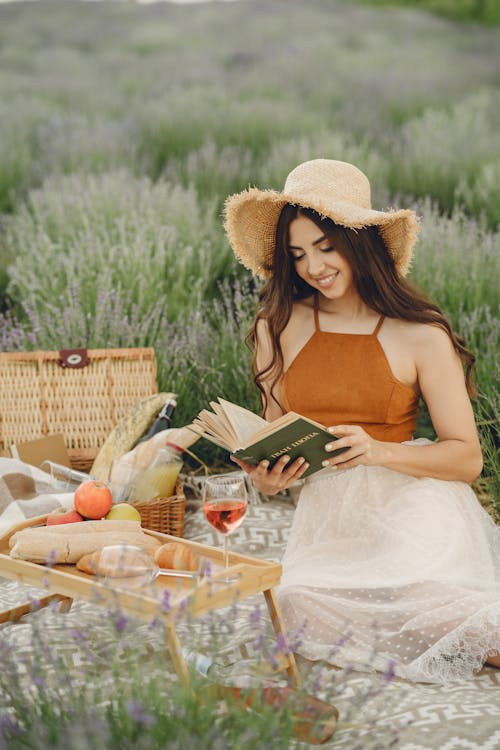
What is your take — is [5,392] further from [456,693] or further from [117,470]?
[456,693]

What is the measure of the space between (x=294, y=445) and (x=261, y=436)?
13cm

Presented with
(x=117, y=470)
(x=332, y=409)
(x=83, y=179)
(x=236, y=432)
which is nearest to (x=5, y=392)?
(x=117, y=470)

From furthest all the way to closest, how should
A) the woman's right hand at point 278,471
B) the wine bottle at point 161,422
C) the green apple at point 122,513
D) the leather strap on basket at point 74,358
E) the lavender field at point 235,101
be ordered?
the lavender field at point 235,101, the leather strap on basket at point 74,358, the wine bottle at point 161,422, the green apple at point 122,513, the woman's right hand at point 278,471

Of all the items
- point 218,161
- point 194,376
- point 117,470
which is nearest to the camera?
point 117,470

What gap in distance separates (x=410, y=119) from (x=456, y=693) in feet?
17.0

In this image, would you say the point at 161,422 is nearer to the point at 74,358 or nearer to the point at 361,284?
the point at 74,358

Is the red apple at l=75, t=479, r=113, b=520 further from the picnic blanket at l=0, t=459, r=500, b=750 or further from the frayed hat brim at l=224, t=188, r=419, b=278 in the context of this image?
the frayed hat brim at l=224, t=188, r=419, b=278

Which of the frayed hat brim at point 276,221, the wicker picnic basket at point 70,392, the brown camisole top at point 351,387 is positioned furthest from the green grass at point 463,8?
the brown camisole top at point 351,387

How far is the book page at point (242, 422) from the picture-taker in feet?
7.95

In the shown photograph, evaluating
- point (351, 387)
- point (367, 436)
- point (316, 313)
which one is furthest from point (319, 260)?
point (367, 436)

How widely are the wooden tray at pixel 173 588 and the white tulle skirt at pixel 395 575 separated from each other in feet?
0.55

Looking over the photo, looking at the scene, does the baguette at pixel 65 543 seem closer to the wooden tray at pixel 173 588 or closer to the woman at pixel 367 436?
the wooden tray at pixel 173 588

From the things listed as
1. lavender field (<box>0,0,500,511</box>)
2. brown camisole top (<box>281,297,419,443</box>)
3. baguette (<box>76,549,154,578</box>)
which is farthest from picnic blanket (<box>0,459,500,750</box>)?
lavender field (<box>0,0,500,511</box>)

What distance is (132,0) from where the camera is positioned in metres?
6.92
